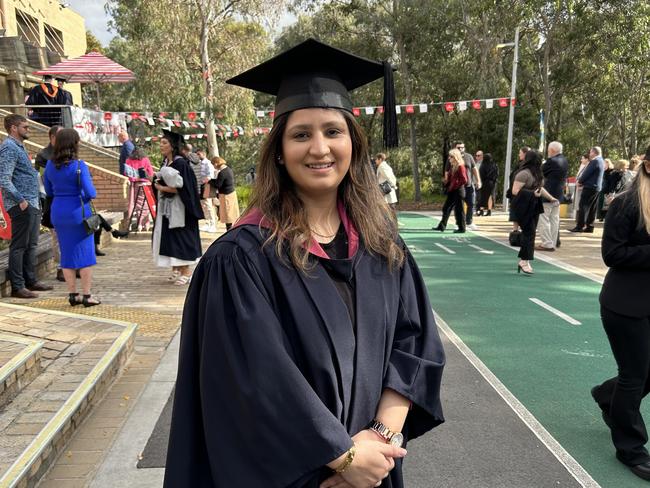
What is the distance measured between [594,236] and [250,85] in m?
12.8

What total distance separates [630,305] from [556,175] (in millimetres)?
7944

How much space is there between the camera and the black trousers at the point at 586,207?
1273 centimetres

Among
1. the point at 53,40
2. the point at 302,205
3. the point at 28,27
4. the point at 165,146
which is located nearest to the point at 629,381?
the point at 302,205

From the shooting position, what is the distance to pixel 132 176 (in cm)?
1271

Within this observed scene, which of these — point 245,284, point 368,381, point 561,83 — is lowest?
point 368,381

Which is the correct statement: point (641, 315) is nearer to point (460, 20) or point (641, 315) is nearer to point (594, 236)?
point (594, 236)

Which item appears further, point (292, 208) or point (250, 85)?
point (250, 85)

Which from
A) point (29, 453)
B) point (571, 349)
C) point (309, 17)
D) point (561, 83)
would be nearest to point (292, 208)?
point (29, 453)

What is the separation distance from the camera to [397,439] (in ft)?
5.50

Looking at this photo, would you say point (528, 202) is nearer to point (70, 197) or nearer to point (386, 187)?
point (386, 187)

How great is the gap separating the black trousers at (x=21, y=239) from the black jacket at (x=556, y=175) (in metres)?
8.41

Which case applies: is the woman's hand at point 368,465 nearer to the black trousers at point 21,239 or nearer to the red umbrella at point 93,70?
the black trousers at point 21,239

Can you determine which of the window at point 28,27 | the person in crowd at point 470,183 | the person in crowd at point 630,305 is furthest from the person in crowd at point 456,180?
the window at point 28,27

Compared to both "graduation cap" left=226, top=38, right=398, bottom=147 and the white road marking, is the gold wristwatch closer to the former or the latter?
"graduation cap" left=226, top=38, right=398, bottom=147
